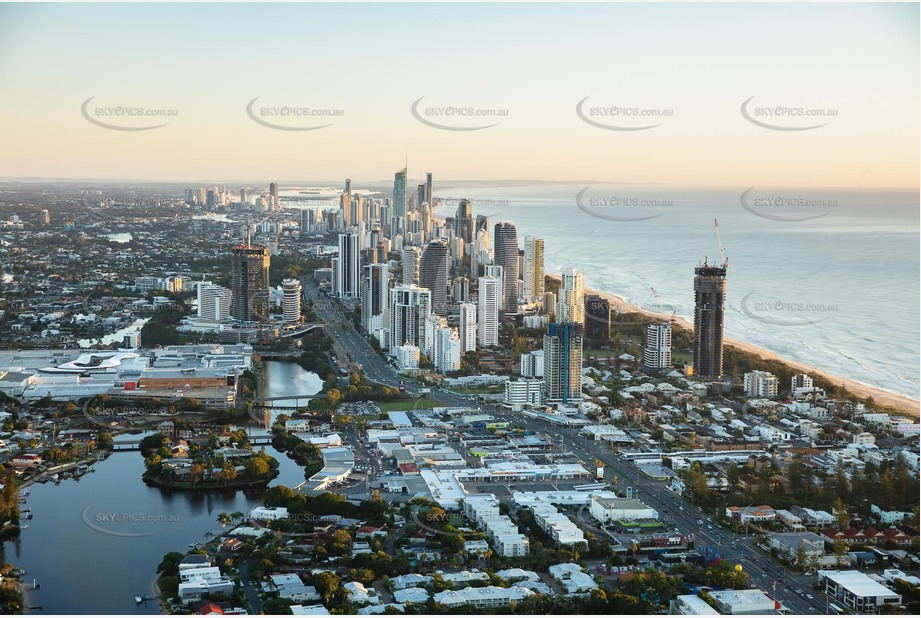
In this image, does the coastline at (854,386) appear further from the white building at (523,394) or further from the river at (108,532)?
the river at (108,532)

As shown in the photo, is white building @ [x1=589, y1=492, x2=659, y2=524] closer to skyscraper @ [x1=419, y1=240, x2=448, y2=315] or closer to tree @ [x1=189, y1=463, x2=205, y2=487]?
tree @ [x1=189, y1=463, x2=205, y2=487]

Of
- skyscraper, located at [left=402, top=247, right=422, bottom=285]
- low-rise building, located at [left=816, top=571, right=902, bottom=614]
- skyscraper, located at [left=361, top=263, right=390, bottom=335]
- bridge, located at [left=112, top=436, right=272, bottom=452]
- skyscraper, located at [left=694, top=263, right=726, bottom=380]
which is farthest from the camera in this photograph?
skyscraper, located at [left=402, top=247, right=422, bottom=285]

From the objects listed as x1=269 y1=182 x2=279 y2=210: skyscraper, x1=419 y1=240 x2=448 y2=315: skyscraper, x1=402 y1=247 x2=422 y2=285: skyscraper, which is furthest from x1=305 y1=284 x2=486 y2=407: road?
x1=269 y1=182 x2=279 y2=210: skyscraper

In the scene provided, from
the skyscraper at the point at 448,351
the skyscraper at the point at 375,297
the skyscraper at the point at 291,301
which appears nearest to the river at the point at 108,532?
the skyscraper at the point at 448,351

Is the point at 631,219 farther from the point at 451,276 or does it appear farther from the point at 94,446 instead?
the point at 94,446

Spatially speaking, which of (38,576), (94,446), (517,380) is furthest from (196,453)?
(517,380)

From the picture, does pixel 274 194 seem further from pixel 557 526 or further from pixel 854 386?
pixel 557 526

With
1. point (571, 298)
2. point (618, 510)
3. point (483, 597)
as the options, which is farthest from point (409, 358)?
point (483, 597)
